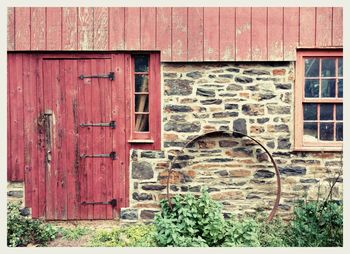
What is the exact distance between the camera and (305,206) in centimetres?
641

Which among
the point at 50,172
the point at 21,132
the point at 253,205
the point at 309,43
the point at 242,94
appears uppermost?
the point at 309,43

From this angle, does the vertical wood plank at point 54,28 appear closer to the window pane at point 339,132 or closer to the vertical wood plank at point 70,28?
the vertical wood plank at point 70,28

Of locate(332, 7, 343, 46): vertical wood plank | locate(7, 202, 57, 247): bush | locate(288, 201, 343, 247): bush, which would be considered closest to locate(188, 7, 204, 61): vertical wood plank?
locate(332, 7, 343, 46): vertical wood plank

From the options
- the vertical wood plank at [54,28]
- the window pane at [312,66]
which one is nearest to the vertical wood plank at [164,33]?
the vertical wood plank at [54,28]

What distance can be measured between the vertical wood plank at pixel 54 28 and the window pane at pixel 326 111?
4238 mm

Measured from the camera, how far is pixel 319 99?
6535 millimetres

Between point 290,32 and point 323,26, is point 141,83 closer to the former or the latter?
point 290,32

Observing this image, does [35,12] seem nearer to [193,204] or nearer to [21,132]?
[21,132]

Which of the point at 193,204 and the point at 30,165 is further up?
the point at 30,165

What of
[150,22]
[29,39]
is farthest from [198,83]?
[29,39]

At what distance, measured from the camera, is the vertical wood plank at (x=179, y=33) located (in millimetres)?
6484

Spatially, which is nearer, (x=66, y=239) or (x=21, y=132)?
(x=66, y=239)

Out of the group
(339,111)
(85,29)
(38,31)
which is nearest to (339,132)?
(339,111)

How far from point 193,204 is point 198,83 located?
1.87m
